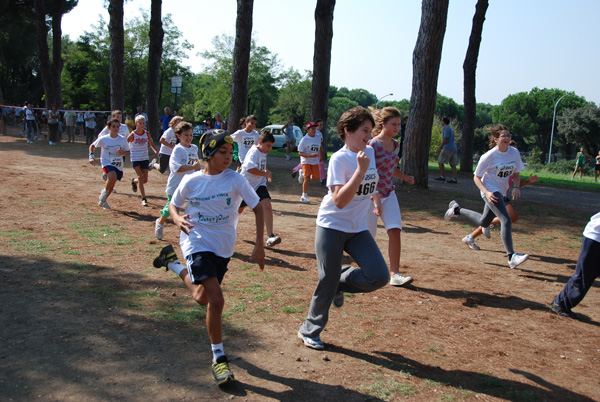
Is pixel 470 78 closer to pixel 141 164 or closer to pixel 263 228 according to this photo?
pixel 141 164

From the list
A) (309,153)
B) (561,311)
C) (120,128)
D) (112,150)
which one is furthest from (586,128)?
(561,311)

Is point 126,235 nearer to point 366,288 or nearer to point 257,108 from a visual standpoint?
point 366,288

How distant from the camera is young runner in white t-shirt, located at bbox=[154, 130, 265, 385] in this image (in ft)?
13.1

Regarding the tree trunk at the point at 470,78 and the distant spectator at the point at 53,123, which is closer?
the tree trunk at the point at 470,78

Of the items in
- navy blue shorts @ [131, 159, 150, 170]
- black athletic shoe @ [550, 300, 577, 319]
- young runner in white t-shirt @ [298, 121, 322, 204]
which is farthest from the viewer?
young runner in white t-shirt @ [298, 121, 322, 204]

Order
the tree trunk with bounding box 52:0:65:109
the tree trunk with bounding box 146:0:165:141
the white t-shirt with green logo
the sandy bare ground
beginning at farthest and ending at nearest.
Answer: the tree trunk with bounding box 52:0:65:109 < the tree trunk with bounding box 146:0:165:141 < the white t-shirt with green logo < the sandy bare ground

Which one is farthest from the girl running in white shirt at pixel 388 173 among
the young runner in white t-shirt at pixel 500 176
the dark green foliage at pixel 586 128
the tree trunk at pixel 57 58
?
the dark green foliage at pixel 586 128

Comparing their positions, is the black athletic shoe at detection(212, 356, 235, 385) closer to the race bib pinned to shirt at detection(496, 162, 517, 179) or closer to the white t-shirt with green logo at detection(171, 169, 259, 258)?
the white t-shirt with green logo at detection(171, 169, 259, 258)

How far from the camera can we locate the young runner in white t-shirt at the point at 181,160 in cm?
875

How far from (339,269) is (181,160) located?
5.21 metres

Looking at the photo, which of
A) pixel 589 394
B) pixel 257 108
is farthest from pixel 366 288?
pixel 257 108

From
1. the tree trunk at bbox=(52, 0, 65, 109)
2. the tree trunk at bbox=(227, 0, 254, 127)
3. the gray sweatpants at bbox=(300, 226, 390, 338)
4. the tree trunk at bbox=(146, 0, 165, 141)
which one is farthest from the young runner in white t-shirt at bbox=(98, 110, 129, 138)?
the tree trunk at bbox=(52, 0, 65, 109)

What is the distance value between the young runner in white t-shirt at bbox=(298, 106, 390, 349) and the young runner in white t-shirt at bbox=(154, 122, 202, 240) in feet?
14.5

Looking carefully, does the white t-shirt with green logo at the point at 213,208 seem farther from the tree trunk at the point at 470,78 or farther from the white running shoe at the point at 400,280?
the tree trunk at the point at 470,78
